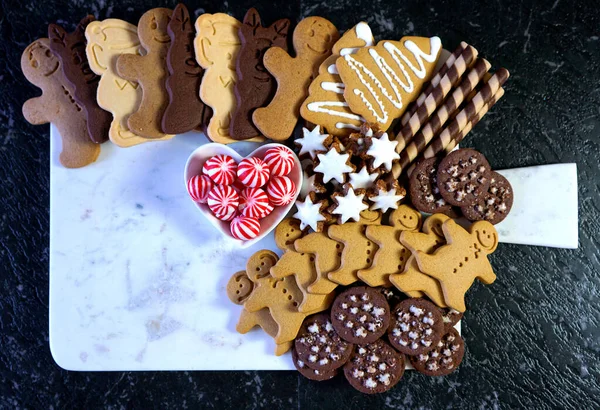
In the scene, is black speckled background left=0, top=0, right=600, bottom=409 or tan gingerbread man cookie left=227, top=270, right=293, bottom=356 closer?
tan gingerbread man cookie left=227, top=270, right=293, bottom=356

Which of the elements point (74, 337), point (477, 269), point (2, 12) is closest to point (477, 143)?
point (477, 269)

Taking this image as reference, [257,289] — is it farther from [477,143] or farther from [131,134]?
[477,143]

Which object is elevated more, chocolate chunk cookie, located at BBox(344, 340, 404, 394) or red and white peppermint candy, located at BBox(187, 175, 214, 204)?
red and white peppermint candy, located at BBox(187, 175, 214, 204)

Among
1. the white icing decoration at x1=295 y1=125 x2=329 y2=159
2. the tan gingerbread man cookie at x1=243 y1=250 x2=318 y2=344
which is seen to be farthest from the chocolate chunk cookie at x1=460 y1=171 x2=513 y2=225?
the tan gingerbread man cookie at x1=243 y1=250 x2=318 y2=344

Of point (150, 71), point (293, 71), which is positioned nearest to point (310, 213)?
point (293, 71)

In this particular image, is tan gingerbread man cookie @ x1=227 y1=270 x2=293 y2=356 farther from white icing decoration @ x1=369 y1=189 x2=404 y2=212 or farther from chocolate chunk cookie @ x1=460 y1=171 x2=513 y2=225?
chocolate chunk cookie @ x1=460 y1=171 x2=513 y2=225

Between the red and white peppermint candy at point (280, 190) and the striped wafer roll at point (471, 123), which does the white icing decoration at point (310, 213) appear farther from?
the striped wafer roll at point (471, 123)

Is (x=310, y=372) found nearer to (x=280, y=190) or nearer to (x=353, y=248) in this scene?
(x=353, y=248)
